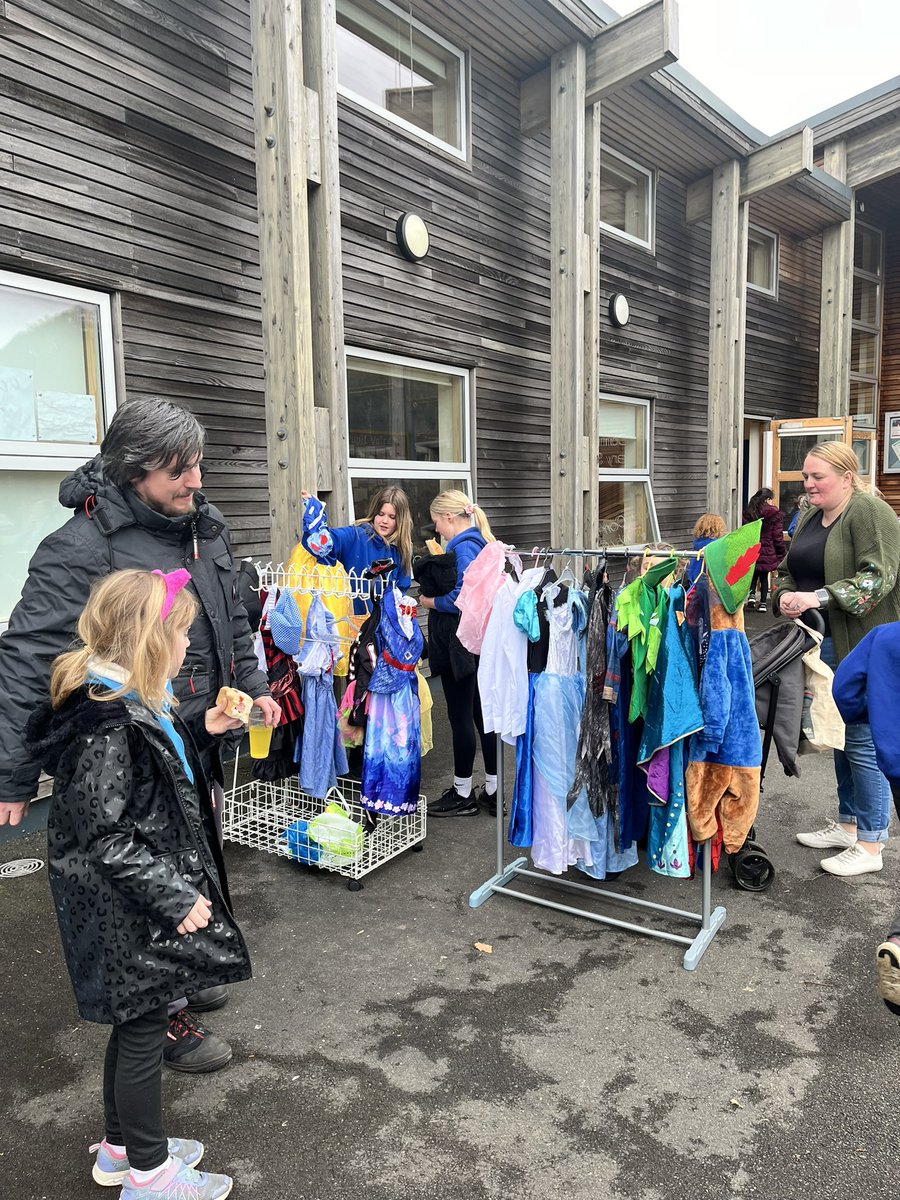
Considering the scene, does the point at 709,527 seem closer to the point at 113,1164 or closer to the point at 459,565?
the point at 459,565

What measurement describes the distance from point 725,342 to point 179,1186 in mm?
9399

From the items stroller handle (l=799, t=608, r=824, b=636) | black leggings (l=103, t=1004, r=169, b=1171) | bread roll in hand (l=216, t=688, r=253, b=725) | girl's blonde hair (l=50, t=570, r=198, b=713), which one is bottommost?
black leggings (l=103, t=1004, r=169, b=1171)

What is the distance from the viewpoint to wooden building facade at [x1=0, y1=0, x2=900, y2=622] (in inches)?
170

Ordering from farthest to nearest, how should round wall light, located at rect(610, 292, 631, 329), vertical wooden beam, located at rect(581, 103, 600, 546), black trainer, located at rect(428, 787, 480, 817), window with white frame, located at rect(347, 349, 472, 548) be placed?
round wall light, located at rect(610, 292, 631, 329)
vertical wooden beam, located at rect(581, 103, 600, 546)
window with white frame, located at rect(347, 349, 472, 548)
black trainer, located at rect(428, 787, 480, 817)

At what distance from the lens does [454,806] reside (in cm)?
450

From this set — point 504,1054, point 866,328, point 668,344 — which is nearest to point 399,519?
point 504,1054

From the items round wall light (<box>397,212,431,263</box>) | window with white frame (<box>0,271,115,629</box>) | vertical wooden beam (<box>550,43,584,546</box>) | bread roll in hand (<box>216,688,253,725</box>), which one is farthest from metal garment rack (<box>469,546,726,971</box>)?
round wall light (<box>397,212,431,263</box>)

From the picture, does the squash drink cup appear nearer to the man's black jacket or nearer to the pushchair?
the man's black jacket

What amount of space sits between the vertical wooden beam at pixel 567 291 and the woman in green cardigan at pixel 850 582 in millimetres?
3466

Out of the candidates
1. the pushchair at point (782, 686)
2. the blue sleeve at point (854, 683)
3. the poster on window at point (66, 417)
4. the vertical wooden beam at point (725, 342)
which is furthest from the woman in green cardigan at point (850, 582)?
the vertical wooden beam at point (725, 342)

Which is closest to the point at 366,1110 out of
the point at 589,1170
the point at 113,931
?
the point at 589,1170

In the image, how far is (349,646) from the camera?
377cm

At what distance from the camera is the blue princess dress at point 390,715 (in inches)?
142

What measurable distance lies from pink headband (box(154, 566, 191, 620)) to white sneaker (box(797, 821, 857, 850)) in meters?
3.31
